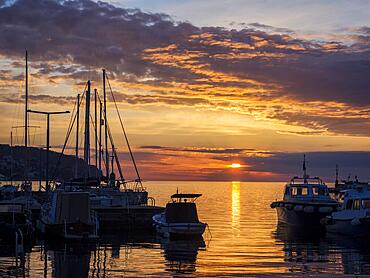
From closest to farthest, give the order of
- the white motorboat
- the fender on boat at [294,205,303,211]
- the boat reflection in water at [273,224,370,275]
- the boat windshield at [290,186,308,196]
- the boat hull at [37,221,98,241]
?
the boat reflection in water at [273,224,370,275]
the boat hull at [37,221,98,241]
the white motorboat
the fender on boat at [294,205,303,211]
the boat windshield at [290,186,308,196]

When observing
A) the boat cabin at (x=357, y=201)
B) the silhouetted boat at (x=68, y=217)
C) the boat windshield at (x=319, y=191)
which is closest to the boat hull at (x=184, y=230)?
the silhouetted boat at (x=68, y=217)

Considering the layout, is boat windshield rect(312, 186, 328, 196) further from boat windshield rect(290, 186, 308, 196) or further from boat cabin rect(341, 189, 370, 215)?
boat cabin rect(341, 189, 370, 215)

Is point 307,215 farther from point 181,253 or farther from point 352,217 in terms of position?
point 181,253

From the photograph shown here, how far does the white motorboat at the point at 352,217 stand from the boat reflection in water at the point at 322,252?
2.16 feet

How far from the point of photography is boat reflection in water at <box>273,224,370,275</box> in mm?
31453

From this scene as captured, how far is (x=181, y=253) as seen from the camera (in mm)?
37188

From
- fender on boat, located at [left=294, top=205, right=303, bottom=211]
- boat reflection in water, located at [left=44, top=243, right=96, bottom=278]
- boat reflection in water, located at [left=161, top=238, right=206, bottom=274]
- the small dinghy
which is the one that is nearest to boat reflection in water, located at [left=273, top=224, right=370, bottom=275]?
fender on boat, located at [left=294, top=205, right=303, bottom=211]

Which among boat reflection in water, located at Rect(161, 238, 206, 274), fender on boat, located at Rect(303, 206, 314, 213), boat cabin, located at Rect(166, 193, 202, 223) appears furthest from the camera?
fender on boat, located at Rect(303, 206, 314, 213)

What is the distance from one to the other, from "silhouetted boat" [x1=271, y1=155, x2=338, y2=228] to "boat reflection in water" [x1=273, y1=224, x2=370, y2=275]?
1.08 meters

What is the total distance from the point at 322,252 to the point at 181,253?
8.86 m

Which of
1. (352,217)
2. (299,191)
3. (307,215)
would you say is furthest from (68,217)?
(299,191)

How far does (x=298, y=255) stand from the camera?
123 ft

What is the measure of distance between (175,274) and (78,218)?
15.5 metres

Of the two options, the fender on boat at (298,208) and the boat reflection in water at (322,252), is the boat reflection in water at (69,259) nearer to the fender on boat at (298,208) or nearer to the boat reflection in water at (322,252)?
the boat reflection in water at (322,252)
